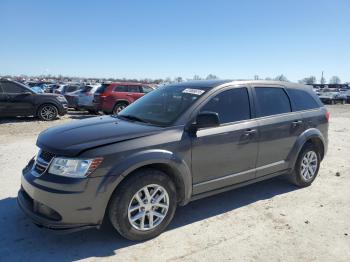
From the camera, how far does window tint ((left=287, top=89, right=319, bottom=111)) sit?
5.74 m

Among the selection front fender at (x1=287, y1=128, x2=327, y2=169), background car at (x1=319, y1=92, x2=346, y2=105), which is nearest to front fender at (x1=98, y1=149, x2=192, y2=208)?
front fender at (x1=287, y1=128, x2=327, y2=169)

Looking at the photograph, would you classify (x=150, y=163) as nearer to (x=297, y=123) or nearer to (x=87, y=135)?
(x=87, y=135)

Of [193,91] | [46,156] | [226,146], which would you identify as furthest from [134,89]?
[46,156]

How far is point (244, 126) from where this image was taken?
15.5 feet

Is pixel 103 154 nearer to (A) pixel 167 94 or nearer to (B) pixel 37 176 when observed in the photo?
(B) pixel 37 176

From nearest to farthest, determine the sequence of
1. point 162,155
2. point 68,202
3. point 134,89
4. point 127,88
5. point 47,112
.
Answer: point 68,202 → point 162,155 → point 47,112 → point 127,88 → point 134,89

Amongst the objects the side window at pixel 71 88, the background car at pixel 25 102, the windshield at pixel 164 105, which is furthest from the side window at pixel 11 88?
the side window at pixel 71 88

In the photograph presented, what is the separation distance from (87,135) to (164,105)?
4.19 feet

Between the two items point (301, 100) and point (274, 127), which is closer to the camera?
point (274, 127)

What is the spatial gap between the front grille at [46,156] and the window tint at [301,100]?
385 centimetres

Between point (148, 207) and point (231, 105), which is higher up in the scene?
point (231, 105)

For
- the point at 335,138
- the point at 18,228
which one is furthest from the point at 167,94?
the point at 335,138

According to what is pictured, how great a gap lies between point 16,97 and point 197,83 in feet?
35.3

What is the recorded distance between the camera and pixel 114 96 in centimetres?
1614
